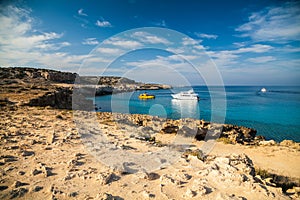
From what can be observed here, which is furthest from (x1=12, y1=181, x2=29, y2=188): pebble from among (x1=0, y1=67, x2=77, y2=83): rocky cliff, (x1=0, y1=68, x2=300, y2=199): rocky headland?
(x1=0, y1=67, x2=77, y2=83): rocky cliff

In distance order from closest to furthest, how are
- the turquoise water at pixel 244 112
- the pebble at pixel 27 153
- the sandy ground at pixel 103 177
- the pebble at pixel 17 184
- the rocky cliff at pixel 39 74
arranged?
the sandy ground at pixel 103 177 < the pebble at pixel 17 184 < the pebble at pixel 27 153 < the turquoise water at pixel 244 112 < the rocky cliff at pixel 39 74

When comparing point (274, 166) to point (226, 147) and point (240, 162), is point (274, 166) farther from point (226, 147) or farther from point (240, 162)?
point (240, 162)

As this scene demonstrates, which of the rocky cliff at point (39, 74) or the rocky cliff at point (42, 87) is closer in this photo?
the rocky cliff at point (42, 87)

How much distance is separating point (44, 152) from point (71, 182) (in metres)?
2.19

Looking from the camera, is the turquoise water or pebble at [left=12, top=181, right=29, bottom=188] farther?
the turquoise water

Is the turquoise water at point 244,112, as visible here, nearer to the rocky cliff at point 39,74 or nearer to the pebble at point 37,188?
the pebble at point 37,188

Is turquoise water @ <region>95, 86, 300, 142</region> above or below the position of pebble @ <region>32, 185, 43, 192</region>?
below

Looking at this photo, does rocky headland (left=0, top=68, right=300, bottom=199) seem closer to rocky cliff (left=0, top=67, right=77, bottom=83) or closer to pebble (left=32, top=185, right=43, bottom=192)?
pebble (left=32, top=185, right=43, bottom=192)

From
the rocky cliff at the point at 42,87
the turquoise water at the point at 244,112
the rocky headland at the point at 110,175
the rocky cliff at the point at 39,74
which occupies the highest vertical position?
the rocky cliff at the point at 39,74

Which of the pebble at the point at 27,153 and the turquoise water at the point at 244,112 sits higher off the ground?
the pebble at the point at 27,153

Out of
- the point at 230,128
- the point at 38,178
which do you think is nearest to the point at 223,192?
the point at 38,178

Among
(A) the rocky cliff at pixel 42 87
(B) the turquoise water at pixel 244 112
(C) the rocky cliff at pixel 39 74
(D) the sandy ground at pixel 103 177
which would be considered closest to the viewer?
(D) the sandy ground at pixel 103 177

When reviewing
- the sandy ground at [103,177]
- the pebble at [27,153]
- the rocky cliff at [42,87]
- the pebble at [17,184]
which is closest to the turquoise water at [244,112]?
the rocky cliff at [42,87]

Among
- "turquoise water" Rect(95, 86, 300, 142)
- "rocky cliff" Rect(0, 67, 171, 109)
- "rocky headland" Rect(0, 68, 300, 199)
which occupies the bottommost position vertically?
"turquoise water" Rect(95, 86, 300, 142)
